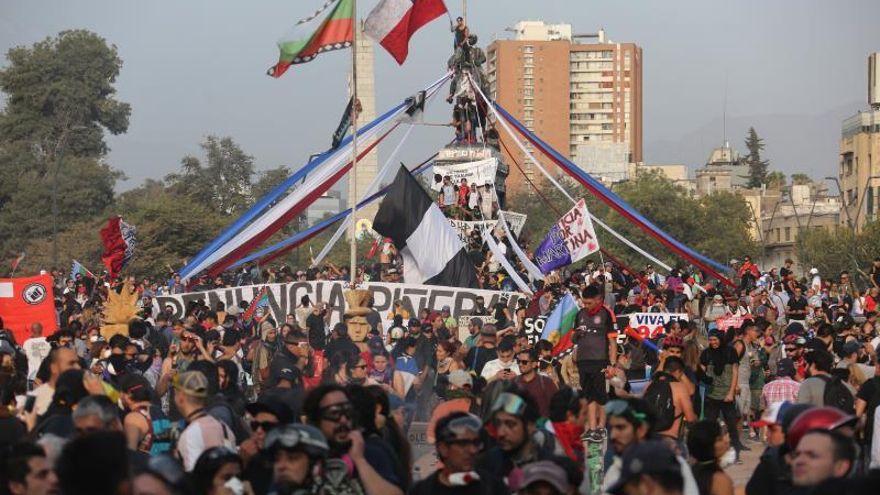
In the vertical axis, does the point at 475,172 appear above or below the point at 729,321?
above

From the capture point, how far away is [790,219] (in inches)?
4503

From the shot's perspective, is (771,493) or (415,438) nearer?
(771,493)

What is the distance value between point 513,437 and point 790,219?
108m

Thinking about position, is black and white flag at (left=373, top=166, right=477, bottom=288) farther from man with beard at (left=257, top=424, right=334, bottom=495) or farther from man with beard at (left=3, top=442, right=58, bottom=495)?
man with beard at (left=257, top=424, right=334, bottom=495)

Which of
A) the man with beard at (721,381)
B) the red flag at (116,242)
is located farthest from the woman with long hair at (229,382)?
the red flag at (116,242)

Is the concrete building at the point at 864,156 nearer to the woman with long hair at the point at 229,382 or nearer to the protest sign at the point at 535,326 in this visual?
the protest sign at the point at 535,326

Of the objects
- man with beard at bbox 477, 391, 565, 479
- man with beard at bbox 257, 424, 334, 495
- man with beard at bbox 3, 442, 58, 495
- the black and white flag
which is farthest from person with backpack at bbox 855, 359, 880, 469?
the black and white flag

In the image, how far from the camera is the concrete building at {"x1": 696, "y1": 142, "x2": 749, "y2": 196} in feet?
462

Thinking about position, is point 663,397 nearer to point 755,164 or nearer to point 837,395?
point 837,395

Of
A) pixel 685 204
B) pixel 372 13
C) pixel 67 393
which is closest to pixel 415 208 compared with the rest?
pixel 372 13

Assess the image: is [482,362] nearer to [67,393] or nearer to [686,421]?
[686,421]

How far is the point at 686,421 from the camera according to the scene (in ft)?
44.3

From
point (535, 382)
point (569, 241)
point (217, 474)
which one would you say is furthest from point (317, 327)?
point (217, 474)

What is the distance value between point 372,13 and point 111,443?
22523 millimetres
